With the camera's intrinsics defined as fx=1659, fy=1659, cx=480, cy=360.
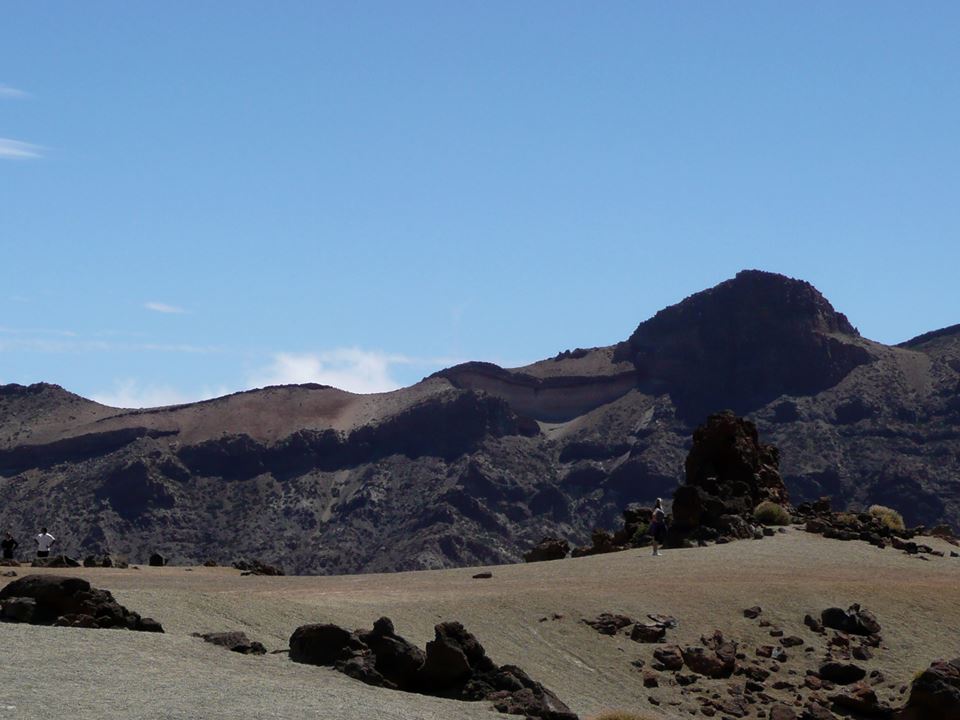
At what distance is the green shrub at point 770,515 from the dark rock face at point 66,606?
26984 millimetres

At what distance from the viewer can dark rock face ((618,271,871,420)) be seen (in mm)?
161750

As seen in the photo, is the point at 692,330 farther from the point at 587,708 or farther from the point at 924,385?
the point at 587,708

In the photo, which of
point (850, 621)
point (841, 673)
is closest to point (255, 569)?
point (850, 621)

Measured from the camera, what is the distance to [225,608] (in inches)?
1077

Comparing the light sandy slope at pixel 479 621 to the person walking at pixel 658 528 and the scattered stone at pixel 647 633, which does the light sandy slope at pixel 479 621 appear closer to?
the scattered stone at pixel 647 633

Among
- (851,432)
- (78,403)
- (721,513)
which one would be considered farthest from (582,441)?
(721,513)

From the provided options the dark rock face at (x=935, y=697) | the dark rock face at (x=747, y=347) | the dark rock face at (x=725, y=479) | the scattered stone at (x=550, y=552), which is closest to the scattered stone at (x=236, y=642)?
the dark rock face at (x=935, y=697)

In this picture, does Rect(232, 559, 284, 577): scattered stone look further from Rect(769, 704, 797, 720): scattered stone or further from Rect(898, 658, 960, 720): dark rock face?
Rect(898, 658, 960, 720): dark rock face

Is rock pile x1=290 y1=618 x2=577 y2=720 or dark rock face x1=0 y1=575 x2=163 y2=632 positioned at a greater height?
dark rock face x1=0 y1=575 x2=163 y2=632

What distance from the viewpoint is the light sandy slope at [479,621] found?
2000 cm

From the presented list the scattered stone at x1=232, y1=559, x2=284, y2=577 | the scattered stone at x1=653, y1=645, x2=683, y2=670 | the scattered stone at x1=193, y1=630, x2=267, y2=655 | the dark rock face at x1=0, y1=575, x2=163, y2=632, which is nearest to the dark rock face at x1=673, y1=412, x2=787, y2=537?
the scattered stone at x1=232, y1=559, x2=284, y2=577

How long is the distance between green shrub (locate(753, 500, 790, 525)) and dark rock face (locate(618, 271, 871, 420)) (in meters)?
112

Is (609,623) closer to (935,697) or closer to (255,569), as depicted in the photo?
(935,697)

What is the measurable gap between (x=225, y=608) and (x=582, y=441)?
449 feet
